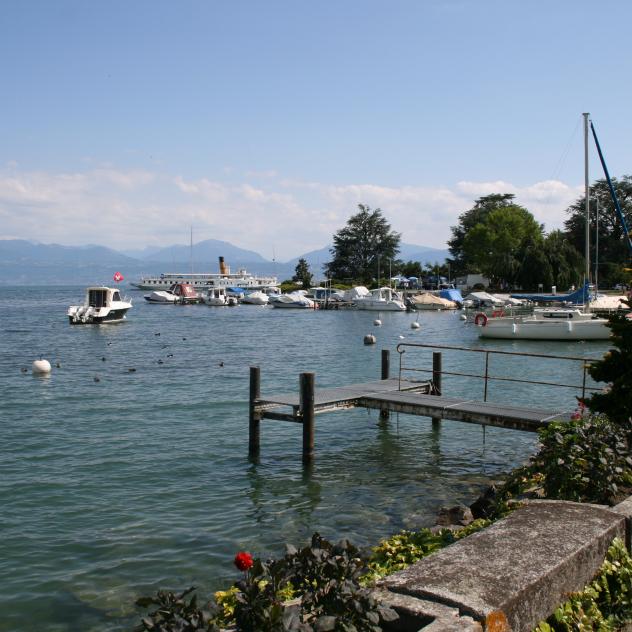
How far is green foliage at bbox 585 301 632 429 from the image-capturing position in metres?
10.8

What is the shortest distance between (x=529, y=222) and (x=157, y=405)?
345 ft

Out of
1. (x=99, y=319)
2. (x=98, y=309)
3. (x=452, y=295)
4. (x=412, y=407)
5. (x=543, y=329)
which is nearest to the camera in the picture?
(x=412, y=407)

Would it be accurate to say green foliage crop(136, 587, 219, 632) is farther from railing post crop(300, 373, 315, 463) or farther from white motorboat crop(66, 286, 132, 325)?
white motorboat crop(66, 286, 132, 325)

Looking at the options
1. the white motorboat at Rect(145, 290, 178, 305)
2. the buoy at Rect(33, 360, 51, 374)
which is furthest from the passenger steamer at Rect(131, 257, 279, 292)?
the buoy at Rect(33, 360, 51, 374)

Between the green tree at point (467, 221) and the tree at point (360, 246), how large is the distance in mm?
12563

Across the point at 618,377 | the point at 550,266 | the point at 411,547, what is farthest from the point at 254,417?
the point at 550,266

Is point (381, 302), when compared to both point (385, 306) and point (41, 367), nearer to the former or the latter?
point (385, 306)

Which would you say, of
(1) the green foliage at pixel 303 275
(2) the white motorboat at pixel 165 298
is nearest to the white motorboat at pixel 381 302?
(2) the white motorboat at pixel 165 298

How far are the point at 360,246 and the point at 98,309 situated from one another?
3299 inches

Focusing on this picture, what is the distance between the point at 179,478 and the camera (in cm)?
1703

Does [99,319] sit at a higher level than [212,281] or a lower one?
lower

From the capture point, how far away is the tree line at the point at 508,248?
10012cm

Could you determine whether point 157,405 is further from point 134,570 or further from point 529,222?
point 529,222

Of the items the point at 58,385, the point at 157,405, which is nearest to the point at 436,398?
the point at 157,405
